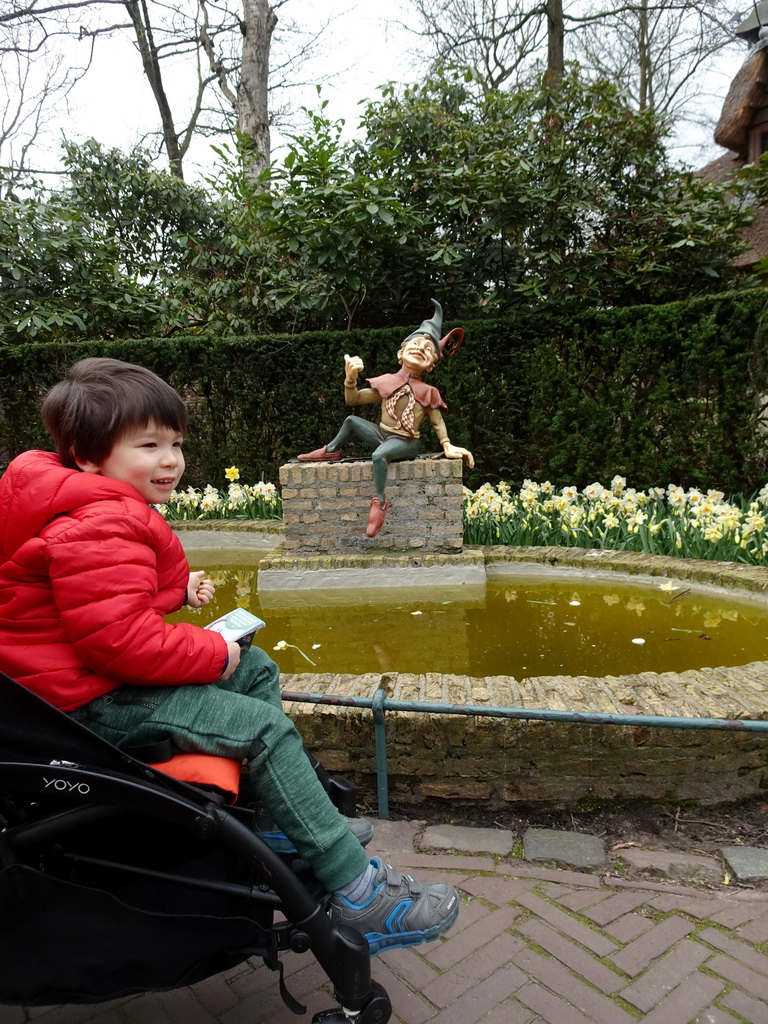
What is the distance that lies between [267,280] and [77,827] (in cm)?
851

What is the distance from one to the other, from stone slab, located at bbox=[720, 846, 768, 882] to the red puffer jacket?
5.36ft

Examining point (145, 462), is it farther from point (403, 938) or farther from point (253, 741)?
point (403, 938)

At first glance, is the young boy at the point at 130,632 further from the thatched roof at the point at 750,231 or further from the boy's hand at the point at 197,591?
the thatched roof at the point at 750,231

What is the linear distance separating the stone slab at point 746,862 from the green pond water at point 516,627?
0.96 m

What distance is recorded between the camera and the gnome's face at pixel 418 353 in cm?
460

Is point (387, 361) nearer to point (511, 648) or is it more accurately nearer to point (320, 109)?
point (320, 109)

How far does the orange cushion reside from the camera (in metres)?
1.21

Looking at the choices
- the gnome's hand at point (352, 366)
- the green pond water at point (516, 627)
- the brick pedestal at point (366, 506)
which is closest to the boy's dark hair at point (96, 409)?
the green pond water at point (516, 627)

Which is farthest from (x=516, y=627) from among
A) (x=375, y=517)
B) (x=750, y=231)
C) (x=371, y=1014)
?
(x=750, y=231)

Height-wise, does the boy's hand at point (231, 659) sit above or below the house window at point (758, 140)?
below

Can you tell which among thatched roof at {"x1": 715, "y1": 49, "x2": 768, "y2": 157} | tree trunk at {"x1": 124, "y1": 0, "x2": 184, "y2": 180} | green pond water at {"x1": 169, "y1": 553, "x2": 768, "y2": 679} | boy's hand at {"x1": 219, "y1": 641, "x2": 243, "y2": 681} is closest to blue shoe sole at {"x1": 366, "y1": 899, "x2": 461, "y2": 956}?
boy's hand at {"x1": 219, "y1": 641, "x2": 243, "y2": 681}

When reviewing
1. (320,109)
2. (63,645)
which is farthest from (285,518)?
(320,109)

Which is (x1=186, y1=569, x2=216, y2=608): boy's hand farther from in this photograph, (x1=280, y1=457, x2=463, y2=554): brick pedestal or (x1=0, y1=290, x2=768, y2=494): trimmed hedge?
(x1=0, y1=290, x2=768, y2=494): trimmed hedge

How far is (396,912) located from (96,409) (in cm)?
122
